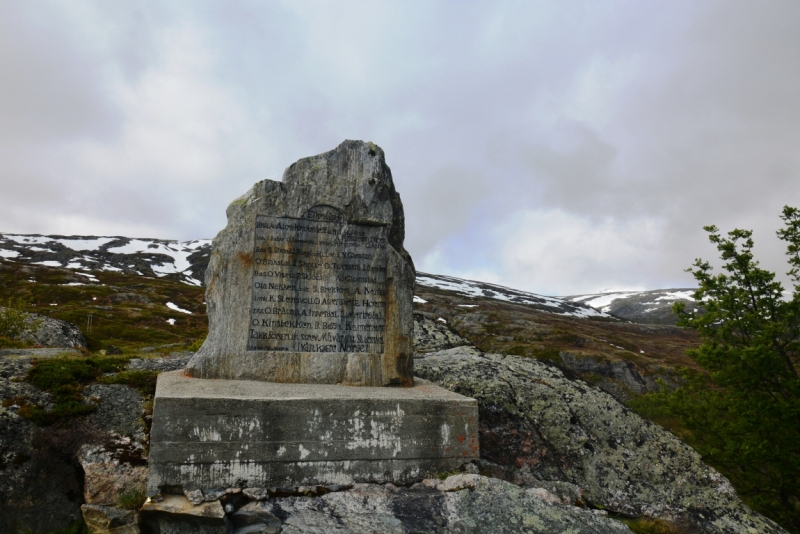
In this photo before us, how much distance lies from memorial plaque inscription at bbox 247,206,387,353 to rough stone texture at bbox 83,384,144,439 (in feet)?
6.30

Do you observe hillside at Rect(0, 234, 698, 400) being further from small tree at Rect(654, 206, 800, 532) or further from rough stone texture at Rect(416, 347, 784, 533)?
rough stone texture at Rect(416, 347, 784, 533)

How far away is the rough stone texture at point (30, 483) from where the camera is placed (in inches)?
246

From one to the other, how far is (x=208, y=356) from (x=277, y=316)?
1.26 m

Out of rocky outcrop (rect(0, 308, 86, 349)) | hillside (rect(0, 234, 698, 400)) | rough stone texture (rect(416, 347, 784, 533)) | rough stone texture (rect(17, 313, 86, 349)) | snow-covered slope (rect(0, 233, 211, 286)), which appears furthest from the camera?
snow-covered slope (rect(0, 233, 211, 286))

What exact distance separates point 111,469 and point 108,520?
2.88 ft

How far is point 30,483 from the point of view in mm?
6445

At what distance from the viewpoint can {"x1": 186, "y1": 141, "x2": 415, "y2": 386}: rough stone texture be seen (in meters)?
8.42

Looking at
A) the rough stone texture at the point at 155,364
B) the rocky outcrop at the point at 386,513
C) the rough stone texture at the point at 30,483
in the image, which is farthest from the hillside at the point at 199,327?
the rocky outcrop at the point at 386,513

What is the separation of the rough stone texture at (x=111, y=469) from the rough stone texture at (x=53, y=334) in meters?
15.9

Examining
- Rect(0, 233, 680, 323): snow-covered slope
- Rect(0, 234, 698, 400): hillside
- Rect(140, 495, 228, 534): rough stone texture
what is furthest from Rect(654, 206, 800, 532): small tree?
Rect(0, 233, 680, 323): snow-covered slope

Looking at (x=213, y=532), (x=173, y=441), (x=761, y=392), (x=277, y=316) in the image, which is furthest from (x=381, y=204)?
(x=761, y=392)

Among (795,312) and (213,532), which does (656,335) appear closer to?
(795,312)

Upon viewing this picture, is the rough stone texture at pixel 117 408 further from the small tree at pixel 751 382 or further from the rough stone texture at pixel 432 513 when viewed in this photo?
the small tree at pixel 751 382

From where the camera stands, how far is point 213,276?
8.66 meters
